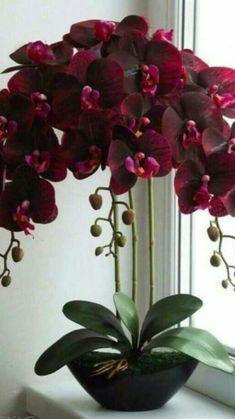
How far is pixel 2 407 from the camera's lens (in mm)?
1309

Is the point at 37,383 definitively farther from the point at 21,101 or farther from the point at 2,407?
the point at 21,101

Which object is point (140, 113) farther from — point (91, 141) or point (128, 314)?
point (128, 314)

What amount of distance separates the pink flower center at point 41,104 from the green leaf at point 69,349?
0.33m

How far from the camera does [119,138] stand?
3.18 ft

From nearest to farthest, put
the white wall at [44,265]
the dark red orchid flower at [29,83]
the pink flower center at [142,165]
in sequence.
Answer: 1. the pink flower center at [142,165]
2. the dark red orchid flower at [29,83]
3. the white wall at [44,265]

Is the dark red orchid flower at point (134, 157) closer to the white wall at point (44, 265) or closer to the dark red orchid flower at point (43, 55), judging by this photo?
the dark red orchid flower at point (43, 55)

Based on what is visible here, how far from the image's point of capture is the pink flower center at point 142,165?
0.94 m

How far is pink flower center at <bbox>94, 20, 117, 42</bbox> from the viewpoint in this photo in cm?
102

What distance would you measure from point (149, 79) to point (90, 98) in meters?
0.08

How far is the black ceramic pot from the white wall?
19 centimetres

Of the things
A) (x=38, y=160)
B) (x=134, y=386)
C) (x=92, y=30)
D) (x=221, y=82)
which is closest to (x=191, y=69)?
(x=221, y=82)

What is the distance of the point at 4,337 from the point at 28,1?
0.57 meters

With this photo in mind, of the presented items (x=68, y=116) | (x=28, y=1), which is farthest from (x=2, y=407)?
(x=28, y=1)

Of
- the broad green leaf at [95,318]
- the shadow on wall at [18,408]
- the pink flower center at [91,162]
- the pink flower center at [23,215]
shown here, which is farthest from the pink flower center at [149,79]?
the shadow on wall at [18,408]
